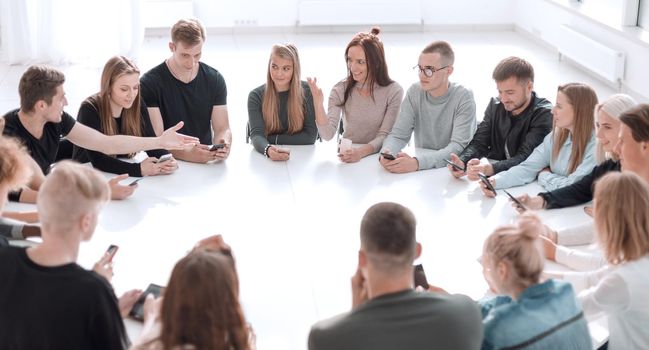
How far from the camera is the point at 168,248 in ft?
12.4

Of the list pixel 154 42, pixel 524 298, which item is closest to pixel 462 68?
pixel 154 42

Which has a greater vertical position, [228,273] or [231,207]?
[228,273]

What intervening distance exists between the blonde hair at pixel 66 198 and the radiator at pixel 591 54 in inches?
239

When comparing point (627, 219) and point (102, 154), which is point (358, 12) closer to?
point (102, 154)

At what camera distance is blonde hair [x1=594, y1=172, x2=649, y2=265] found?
3.09 metres

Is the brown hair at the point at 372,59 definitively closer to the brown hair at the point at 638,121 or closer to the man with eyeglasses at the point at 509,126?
the man with eyeglasses at the point at 509,126

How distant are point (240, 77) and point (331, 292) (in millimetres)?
5437

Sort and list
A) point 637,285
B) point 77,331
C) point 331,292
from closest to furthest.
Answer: point 77,331 < point 637,285 < point 331,292

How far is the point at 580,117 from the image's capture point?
4.34 metres

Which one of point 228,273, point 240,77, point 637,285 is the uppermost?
point 228,273

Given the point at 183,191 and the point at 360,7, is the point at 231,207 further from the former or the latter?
the point at 360,7

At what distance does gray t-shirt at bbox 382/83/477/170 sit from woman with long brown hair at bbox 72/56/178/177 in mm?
1237

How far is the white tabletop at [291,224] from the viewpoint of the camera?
3449mm

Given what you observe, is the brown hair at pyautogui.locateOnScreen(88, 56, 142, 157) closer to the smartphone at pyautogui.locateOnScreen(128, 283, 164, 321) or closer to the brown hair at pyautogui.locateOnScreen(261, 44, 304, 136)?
the brown hair at pyautogui.locateOnScreen(261, 44, 304, 136)
